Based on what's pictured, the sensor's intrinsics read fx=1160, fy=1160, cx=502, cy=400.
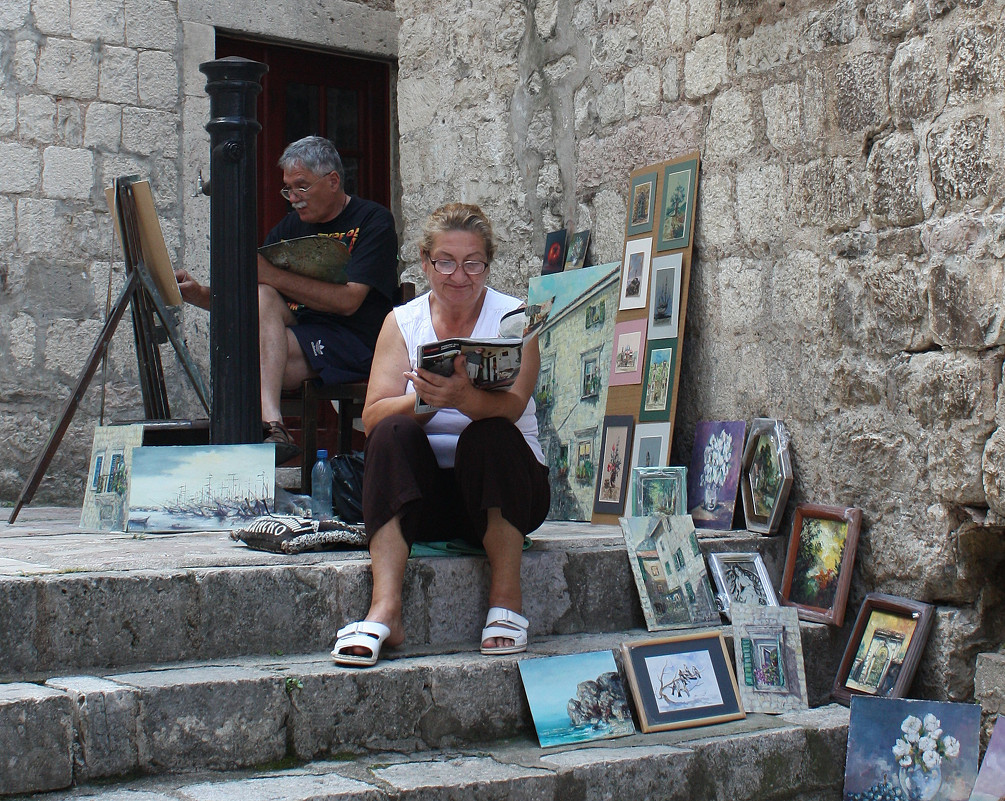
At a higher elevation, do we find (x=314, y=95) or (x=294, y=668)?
(x=314, y=95)

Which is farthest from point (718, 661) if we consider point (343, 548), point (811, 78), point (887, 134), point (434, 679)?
point (811, 78)

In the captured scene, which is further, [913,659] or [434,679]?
[913,659]

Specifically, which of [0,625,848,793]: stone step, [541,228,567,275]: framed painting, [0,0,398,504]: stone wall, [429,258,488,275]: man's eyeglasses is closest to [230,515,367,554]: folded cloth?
[0,625,848,793]: stone step

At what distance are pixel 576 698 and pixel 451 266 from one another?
3.95ft

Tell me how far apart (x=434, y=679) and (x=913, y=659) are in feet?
4.65

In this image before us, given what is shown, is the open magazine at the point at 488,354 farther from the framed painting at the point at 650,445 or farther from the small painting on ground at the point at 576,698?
the framed painting at the point at 650,445

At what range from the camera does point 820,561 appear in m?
3.64

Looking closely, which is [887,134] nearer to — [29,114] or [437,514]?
[437,514]

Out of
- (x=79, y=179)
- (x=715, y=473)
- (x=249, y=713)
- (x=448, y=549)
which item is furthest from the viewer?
(x=79, y=179)

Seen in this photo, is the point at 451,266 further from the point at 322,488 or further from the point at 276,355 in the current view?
the point at 276,355

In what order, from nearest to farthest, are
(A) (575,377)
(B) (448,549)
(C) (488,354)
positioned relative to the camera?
(C) (488,354) → (B) (448,549) → (A) (575,377)

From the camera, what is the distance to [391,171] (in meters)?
6.82

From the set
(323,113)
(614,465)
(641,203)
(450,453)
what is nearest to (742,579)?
(614,465)

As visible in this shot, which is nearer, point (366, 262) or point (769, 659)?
point (769, 659)
